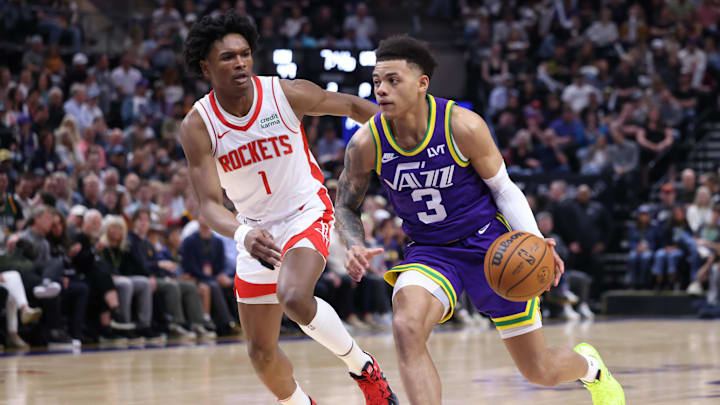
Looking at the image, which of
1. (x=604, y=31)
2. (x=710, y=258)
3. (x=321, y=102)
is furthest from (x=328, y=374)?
(x=604, y=31)

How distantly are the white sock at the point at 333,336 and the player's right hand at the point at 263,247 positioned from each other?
56 centimetres

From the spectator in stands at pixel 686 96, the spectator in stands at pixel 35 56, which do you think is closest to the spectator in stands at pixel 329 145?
the spectator in stands at pixel 35 56

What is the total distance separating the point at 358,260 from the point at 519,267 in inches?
27.7

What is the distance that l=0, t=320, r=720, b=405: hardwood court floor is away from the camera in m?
6.45

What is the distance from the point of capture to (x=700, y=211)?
15.4m

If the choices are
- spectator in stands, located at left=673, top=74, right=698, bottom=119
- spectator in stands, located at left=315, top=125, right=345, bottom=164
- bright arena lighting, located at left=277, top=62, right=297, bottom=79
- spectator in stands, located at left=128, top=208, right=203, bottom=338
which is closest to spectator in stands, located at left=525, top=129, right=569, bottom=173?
spectator in stands, located at left=673, top=74, right=698, bottom=119

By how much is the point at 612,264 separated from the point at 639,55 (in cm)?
465

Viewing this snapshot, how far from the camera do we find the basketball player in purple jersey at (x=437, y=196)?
4.66 m

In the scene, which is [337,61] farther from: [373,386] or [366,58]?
[373,386]

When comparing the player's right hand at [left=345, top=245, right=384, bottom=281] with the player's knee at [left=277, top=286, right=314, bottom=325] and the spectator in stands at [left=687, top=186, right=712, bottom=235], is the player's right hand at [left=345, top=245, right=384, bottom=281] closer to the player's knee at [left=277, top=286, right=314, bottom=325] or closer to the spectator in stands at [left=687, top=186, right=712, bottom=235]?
the player's knee at [left=277, top=286, right=314, bottom=325]

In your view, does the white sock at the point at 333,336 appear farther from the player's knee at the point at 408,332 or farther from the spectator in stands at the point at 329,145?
the spectator in stands at the point at 329,145

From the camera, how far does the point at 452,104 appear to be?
4.85m

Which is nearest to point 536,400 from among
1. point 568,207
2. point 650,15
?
point 568,207

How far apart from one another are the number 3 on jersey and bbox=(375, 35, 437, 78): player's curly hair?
0.55 m
